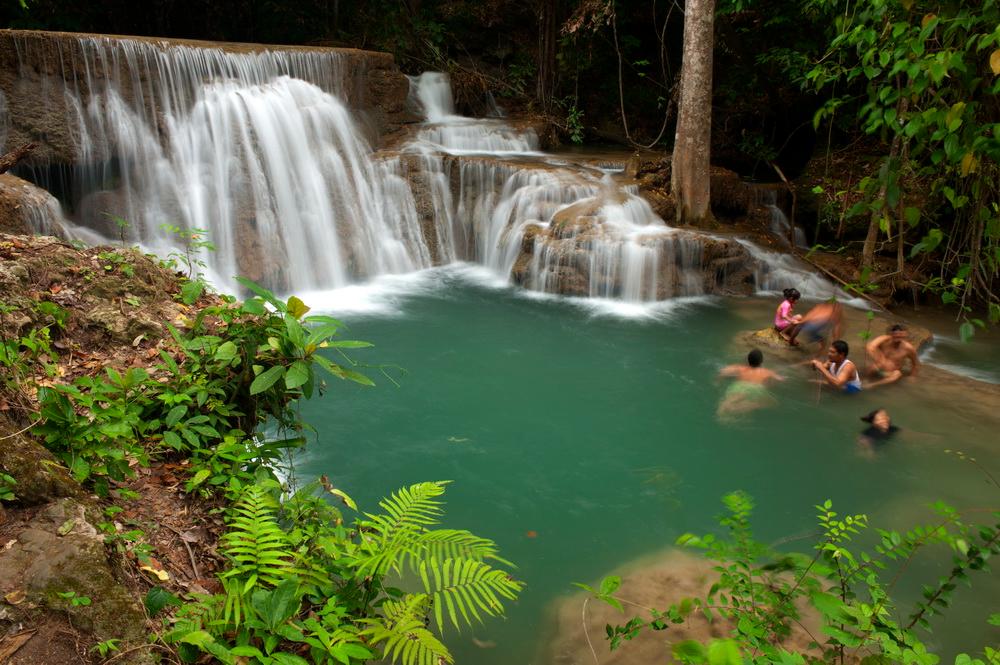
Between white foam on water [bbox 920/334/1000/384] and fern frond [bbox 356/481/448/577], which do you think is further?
white foam on water [bbox 920/334/1000/384]

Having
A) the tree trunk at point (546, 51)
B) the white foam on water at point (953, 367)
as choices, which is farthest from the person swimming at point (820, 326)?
the tree trunk at point (546, 51)

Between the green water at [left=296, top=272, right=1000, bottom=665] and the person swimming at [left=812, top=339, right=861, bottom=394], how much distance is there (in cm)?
16

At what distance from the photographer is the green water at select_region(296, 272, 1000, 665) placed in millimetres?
5508

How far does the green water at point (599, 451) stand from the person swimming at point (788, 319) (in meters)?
0.50

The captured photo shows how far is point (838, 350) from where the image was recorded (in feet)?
25.0

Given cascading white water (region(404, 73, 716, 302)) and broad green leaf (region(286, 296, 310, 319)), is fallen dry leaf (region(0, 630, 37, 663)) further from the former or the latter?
cascading white water (region(404, 73, 716, 302))

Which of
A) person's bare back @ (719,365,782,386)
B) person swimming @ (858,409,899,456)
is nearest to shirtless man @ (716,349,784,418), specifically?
person's bare back @ (719,365,782,386)

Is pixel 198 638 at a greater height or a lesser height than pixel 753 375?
greater

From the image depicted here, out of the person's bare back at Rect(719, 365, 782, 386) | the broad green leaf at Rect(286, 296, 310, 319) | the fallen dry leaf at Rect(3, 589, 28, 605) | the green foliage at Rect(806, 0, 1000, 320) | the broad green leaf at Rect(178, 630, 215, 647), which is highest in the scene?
the green foliage at Rect(806, 0, 1000, 320)

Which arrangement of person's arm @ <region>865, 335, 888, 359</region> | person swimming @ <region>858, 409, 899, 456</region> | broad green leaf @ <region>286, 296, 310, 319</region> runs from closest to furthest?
broad green leaf @ <region>286, 296, 310, 319</region> → person swimming @ <region>858, 409, 899, 456</region> → person's arm @ <region>865, 335, 888, 359</region>

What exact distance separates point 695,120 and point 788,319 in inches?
205

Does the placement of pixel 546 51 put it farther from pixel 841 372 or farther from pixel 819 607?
pixel 819 607

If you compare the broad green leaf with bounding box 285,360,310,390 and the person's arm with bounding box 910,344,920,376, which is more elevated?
the broad green leaf with bounding box 285,360,310,390

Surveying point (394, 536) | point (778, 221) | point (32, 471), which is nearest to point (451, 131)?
point (778, 221)
